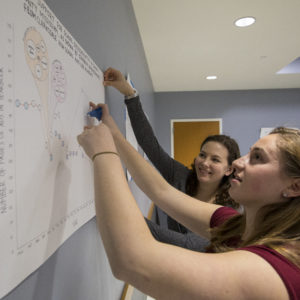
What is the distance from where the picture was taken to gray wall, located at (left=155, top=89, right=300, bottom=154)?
14.3 ft

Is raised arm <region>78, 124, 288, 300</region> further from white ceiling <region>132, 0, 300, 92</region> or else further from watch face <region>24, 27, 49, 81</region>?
white ceiling <region>132, 0, 300, 92</region>

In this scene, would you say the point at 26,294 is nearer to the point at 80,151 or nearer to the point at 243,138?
the point at 80,151

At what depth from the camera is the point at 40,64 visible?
1.51 ft

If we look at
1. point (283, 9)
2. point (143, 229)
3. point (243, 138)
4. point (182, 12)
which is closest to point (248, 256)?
point (143, 229)

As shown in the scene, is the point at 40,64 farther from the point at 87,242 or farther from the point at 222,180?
the point at 222,180

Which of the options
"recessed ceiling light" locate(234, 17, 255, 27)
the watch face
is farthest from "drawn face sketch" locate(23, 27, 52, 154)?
"recessed ceiling light" locate(234, 17, 255, 27)

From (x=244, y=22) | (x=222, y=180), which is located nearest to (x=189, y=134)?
(x=244, y=22)

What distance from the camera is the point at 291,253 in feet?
1.62

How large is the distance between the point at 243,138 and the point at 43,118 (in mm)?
4351

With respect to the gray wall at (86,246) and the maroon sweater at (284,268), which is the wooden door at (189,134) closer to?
the gray wall at (86,246)

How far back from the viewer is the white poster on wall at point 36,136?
1.18 ft

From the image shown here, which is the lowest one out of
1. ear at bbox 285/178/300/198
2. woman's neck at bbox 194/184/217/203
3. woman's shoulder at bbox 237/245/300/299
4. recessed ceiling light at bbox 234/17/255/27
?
woman's neck at bbox 194/184/217/203

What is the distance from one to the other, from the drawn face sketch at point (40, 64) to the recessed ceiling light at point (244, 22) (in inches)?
74.6

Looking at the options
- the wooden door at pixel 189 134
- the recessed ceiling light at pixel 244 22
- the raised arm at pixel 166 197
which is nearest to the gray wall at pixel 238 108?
the wooden door at pixel 189 134
